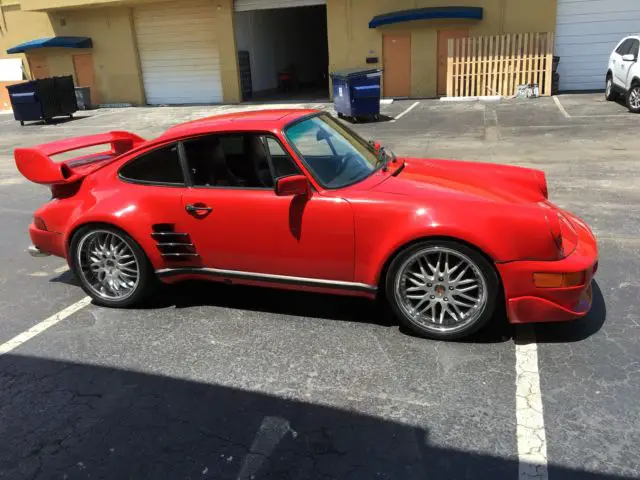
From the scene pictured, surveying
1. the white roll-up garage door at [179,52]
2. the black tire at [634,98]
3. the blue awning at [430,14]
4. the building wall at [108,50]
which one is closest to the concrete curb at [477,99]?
the blue awning at [430,14]

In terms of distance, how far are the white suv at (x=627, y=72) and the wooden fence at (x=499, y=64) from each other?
3.07 m

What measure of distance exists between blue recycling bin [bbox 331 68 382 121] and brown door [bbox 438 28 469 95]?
18.3 feet

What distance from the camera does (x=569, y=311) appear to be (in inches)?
133

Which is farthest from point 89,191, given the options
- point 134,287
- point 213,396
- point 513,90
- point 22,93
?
point 22,93

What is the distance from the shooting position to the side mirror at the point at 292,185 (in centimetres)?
359

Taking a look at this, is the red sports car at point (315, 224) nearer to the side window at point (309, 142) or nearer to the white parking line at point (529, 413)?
the side window at point (309, 142)

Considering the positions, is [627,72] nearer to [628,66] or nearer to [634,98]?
[628,66]

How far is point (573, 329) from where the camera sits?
145 inches

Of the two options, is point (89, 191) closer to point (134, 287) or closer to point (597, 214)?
point (134, 287)

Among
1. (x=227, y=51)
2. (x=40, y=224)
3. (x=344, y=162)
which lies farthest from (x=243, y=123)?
(x=227, y=51)

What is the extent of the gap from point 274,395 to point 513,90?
58.8 feet

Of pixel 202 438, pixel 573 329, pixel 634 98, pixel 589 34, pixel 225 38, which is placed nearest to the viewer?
pixel 202 438

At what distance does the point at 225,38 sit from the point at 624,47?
14723 millimetres

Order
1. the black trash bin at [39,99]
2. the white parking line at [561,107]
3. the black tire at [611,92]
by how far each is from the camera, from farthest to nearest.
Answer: the black trash bin at [39,99] → the black tire at [611,92] → the white parking line at [561,107]
